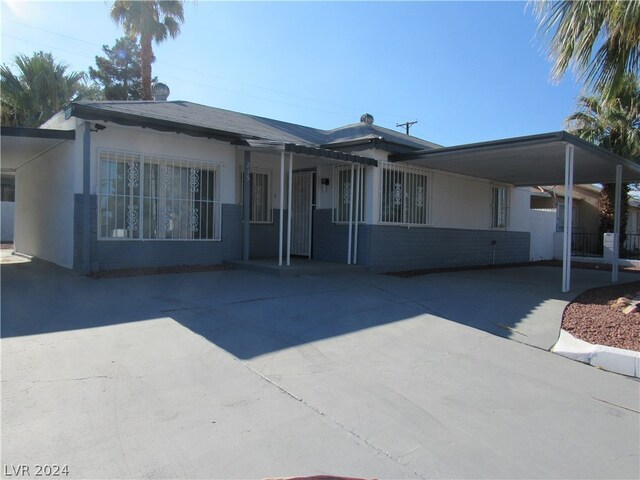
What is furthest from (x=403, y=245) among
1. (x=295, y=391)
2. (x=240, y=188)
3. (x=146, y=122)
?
(x=295, y=391)

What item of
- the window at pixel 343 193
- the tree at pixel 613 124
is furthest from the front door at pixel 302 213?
the tree at pixel 613 124

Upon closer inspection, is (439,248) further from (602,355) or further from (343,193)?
(602,355)

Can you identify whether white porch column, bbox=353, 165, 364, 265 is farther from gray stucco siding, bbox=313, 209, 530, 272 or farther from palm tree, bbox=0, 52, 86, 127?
palm tree, bbox=0, 52, 86, 127

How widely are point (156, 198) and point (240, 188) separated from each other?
8.05 ft

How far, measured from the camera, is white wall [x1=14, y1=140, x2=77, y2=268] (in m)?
9.55

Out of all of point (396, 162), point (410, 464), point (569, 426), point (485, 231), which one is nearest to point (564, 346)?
point (569, 426)

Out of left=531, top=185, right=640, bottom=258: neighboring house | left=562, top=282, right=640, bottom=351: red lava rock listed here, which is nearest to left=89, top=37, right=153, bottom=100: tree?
left=531, top=185, right=640, bottom=258: neighboring house

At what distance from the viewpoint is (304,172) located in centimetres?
1307

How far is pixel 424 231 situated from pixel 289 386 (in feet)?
31.0

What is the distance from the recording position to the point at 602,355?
5.20 m

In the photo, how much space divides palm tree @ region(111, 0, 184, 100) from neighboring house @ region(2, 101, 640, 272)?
31.2ft

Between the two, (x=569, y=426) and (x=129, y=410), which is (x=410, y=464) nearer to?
(x=569, y=426)

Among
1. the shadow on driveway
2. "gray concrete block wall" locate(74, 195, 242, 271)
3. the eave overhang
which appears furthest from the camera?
"gray concrete block wall" locate(74, 195, 242, 271)

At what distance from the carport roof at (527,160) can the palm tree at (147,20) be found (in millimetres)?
14781
